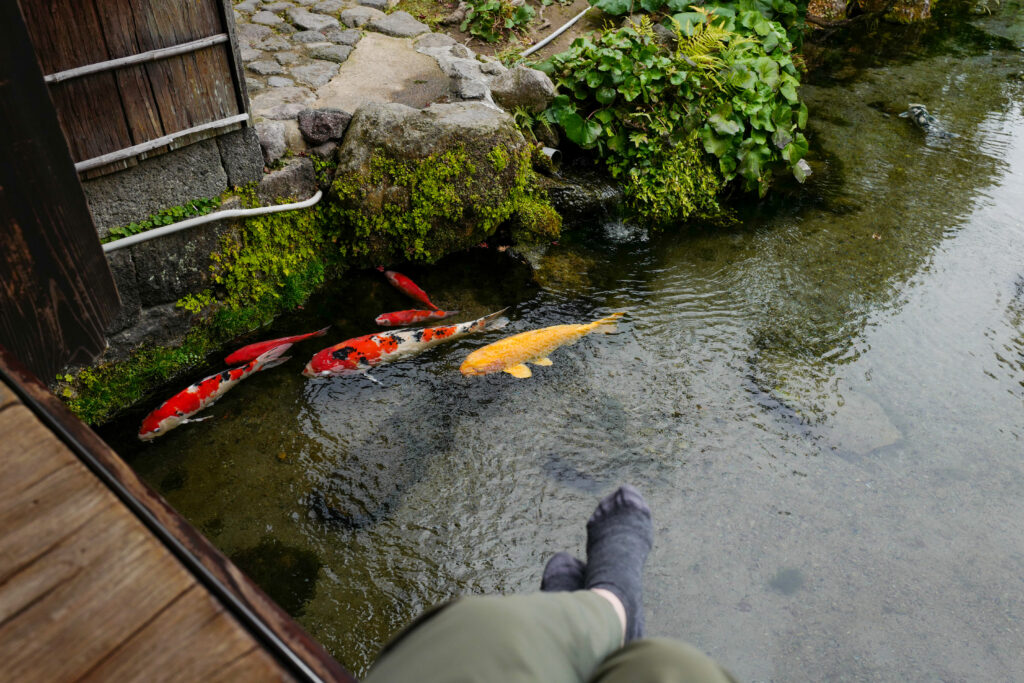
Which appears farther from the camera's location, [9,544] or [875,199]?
[875,199]

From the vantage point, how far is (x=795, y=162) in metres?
7.65

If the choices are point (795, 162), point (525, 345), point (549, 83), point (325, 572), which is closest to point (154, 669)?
point (325, 572)

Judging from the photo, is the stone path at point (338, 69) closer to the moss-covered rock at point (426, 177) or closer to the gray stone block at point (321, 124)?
the gray stone block at point (321, 124)

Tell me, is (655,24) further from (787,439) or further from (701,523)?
(701,523)

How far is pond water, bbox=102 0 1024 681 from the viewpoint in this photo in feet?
12.4

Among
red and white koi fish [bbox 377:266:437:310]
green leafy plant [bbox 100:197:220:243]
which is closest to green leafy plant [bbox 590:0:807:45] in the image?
red and white koi fish [bbox 377:266:437:310]

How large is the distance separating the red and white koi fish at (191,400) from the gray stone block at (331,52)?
3.34 meters

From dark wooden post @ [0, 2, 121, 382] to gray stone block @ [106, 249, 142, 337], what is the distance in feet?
9.55

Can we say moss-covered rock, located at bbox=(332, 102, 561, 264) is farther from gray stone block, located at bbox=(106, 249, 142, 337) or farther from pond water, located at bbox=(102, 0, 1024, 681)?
gray stone block, located at bbox=(106, 249, 142, 337)

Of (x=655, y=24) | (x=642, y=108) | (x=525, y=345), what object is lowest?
Answer: (x=525, y=345)

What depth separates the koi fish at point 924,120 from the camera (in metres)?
8.77

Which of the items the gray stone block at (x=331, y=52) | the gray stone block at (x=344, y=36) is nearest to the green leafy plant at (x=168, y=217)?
the gray stone block at (x=331, y=52)


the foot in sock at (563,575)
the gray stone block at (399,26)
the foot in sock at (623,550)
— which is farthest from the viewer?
the gray stone block at (399,26)

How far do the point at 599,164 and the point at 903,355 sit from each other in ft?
11.5
